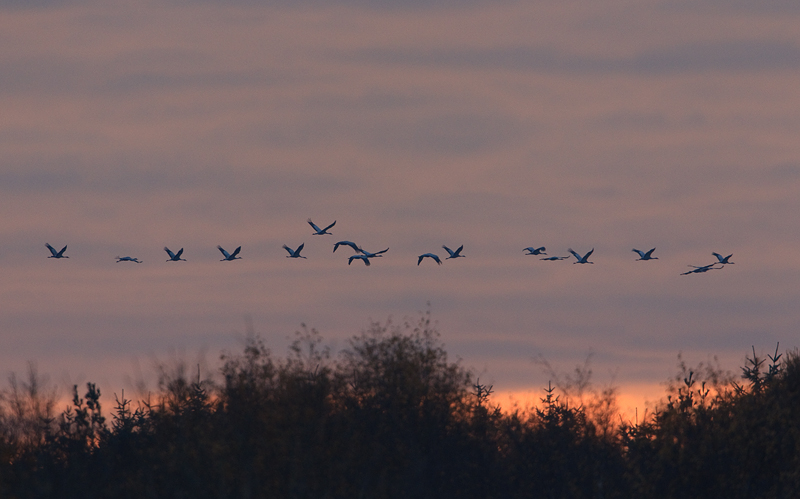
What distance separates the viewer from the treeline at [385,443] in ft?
115

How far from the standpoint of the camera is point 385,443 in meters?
40.3

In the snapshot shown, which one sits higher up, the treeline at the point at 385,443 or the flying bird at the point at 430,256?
the flying bird at the point at 430,256

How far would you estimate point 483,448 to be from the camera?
43469 millimetres

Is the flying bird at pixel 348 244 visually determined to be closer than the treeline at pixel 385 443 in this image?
No

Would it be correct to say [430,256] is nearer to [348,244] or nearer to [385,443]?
[348,244]

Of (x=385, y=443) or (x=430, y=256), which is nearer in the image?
(x=385, y=443)

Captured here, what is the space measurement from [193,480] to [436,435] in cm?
1232

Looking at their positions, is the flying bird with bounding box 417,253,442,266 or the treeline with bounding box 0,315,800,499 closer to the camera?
the treeline with bounding box 0,315,800,499

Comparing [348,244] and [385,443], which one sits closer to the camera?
[385,443]

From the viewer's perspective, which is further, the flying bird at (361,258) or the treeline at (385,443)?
the flying bird at (361,258)

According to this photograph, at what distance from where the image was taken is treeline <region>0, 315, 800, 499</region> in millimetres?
35094

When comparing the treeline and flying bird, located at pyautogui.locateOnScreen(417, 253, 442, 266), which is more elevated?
flying bird, located at pyautogui.locateOnScreen(417, 253, 442, 266)

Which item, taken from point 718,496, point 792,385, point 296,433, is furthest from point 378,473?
point 792,385

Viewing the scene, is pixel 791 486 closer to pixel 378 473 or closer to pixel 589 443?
pixel 589 443
